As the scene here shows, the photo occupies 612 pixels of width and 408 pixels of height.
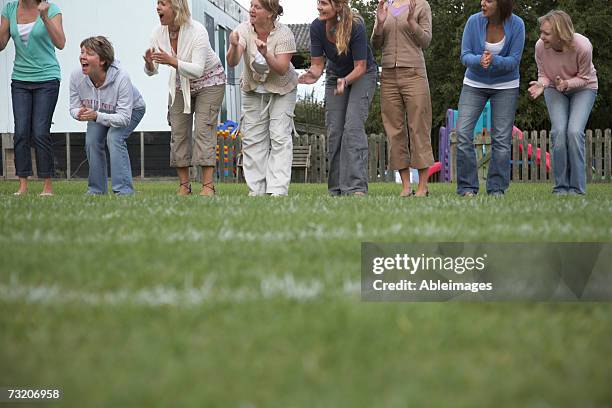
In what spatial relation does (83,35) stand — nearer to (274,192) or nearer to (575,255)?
(274,192)

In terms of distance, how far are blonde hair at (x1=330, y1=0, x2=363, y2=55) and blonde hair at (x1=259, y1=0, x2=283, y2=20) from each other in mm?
600

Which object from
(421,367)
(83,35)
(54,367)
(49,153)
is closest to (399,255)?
(421,367)

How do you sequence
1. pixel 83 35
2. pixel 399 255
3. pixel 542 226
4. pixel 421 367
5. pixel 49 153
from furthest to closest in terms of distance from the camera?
pixel 83 35, pixel 49 153, pixel 542 226, pixel 399 255, pixel 421 367

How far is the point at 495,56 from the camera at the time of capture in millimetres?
8289

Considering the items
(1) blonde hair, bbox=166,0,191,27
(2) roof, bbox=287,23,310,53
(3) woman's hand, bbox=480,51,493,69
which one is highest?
(2) roof, bbox=287,23,310,53

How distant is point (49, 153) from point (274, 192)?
2327 mm

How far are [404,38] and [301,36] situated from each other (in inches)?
1333

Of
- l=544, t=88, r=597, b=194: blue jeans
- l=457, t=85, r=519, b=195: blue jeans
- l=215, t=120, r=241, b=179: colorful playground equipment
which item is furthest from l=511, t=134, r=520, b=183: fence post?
l=457, t=85, r=519, b=195: blue jeans

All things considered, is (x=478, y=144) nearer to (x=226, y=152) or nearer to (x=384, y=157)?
(x=384, y=157)

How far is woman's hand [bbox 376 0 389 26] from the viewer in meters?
8.47

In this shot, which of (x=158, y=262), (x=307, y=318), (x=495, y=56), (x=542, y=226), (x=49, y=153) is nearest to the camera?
(x=307, y=318)

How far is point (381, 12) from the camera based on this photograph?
8.52 m

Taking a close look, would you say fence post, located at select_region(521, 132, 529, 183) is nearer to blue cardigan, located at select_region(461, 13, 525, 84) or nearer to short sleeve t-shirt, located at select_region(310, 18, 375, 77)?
blue cardigan, located at select_region(461, 13, 525, 84)

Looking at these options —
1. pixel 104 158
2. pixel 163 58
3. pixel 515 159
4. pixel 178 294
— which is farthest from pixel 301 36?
pixel 178 294
